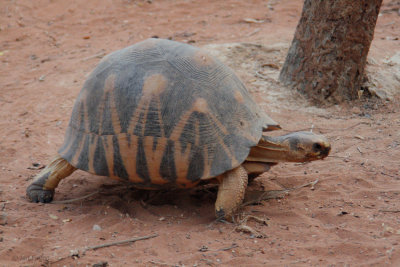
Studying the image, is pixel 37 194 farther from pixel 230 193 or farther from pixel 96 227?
pixel 230 193

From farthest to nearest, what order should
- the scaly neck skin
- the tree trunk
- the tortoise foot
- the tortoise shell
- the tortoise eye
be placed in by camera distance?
the tree trunk
the tortoise foot
the scaly neck skin
the tortoise eye
the tortoise shell

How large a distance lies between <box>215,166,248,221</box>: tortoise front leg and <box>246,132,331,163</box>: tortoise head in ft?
0.96

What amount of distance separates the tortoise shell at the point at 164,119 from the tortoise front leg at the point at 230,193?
15 centimetres

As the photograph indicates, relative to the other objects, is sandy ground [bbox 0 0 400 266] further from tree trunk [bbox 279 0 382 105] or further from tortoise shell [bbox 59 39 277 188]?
tortoise shell [bbox 59 39 277 188]

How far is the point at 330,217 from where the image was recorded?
3934 millimetres

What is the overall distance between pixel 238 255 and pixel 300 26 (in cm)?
428

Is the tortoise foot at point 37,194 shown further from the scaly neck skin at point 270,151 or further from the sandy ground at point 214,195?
the scaly neck skin at point 270,151

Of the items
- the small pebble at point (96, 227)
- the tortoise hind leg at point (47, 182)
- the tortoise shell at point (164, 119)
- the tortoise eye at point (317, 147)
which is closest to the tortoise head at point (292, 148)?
the tortoise eye at point (317, 147)

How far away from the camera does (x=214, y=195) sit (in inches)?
180

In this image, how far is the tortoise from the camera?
3873 mm

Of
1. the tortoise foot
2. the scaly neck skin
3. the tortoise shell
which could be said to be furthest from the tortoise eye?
the tortoise foot

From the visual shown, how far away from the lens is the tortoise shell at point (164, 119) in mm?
3871

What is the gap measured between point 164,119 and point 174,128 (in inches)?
4.4

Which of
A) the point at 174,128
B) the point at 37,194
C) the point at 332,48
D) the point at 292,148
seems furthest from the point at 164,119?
the point at 332,48
